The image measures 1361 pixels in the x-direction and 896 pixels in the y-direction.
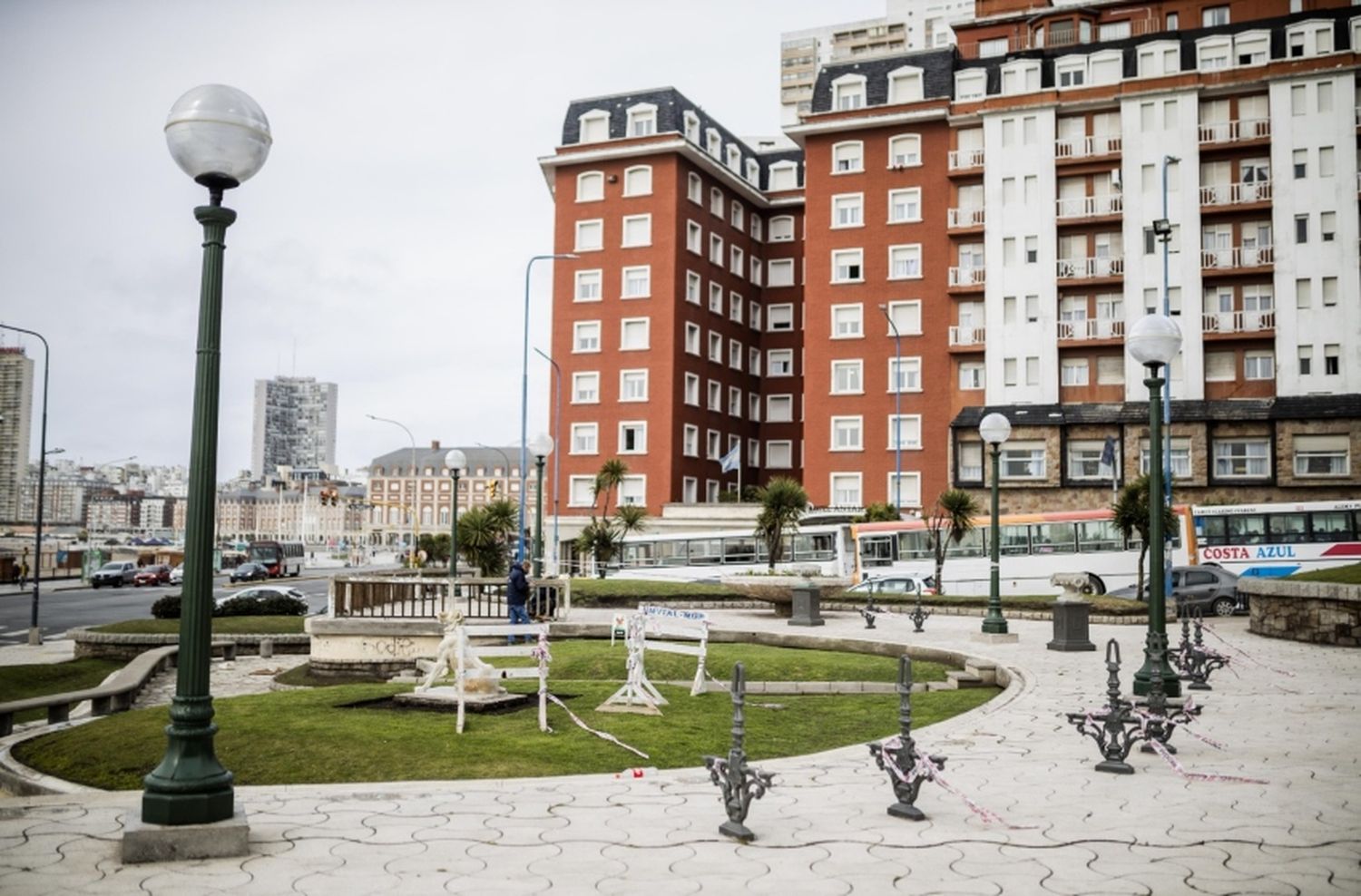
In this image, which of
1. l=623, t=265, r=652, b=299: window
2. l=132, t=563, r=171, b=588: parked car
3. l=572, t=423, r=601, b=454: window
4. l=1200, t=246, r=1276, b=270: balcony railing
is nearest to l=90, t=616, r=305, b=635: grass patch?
l=572, t=423, r=601, b=454: window

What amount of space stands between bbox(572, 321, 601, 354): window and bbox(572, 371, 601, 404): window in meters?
1.28

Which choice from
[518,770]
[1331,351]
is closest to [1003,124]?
[1331,351]

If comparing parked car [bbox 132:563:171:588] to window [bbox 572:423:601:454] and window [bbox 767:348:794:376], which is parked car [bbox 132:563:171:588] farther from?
window [bbox 767:348:794:376]

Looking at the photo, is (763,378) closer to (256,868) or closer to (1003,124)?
(1003,124)

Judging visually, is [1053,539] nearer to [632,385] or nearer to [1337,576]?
[1337,576]

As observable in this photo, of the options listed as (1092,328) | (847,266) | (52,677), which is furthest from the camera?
(847,266)

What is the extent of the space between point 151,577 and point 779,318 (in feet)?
133

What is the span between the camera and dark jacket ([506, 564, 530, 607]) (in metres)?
20.8

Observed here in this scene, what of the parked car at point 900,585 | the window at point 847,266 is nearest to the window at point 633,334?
the window at point 847,266

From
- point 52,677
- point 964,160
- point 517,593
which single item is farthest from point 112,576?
point 964,160

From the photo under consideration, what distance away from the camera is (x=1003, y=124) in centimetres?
5078

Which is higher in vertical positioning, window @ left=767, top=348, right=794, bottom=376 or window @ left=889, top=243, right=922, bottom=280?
window @ left=889, top=243, right=922, bottom=280

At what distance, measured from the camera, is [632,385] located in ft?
182

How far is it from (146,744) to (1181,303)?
47.4 meters
